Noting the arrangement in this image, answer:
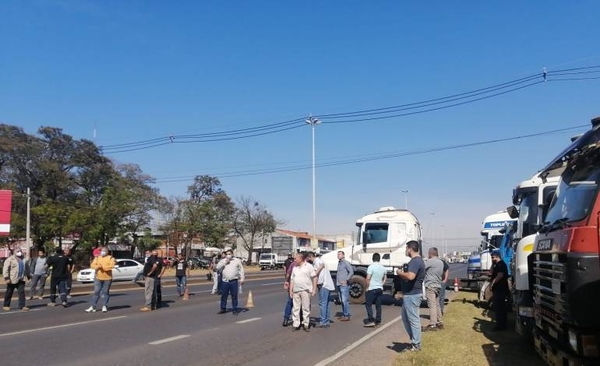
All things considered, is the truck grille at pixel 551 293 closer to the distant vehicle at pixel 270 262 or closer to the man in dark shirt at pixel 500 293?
the man in dark shirt at pixel 500 293

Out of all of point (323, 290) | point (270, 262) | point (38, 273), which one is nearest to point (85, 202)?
point (270, 262)

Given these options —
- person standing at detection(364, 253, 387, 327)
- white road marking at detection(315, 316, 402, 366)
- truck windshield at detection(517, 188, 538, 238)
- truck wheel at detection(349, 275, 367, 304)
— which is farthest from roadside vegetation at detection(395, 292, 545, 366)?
truck wheel at detection(349, 275, 367, 304)

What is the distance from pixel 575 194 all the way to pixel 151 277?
43.8 ft

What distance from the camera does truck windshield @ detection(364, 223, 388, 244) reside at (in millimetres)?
20766

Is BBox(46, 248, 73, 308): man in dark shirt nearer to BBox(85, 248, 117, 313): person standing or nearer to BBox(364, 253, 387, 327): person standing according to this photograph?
BBox(85, 248, 117, 313): person standing

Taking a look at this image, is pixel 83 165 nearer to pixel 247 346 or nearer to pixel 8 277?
pixel 8 277

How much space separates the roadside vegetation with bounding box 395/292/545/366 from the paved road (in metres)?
1.54

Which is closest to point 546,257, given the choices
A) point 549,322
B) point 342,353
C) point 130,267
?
point 549,322

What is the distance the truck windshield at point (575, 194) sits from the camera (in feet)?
19.3

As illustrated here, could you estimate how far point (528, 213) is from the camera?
1219cm

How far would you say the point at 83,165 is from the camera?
66250mm

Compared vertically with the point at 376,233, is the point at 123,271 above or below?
below

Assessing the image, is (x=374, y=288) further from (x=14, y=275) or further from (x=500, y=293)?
(x=14, y=275)

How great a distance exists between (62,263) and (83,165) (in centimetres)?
5132
